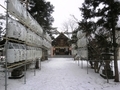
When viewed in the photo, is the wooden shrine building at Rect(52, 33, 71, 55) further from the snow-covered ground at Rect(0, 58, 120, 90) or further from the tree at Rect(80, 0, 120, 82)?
the snow-covered ground at Rect(0, 58, 120, 90)

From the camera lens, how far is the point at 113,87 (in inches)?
281

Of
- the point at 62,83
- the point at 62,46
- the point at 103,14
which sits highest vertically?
the point at 103,14

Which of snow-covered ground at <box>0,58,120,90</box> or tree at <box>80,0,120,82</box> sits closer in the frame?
snow-covered ground at <box>0,58,120,90</box>

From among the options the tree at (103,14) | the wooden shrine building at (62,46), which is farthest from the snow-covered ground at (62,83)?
the wooden shrine building at (62,46)

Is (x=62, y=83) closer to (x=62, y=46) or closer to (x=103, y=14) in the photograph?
(x=103, y=14)

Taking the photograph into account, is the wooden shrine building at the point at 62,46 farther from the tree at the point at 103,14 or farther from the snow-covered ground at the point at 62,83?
the snow-covered ground at the point at 62,83

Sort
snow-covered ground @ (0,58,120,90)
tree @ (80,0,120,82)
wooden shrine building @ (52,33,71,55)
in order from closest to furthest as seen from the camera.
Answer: snow-covered ground @ (0,58,120,90) → tree @ (80,0,120,82) → wooden shrine building @ (52,33,71,55)

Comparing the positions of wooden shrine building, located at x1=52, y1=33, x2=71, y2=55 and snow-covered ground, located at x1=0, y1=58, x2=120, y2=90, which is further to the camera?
wooden shrine building, located at x1=52, y1=33, x2=71, y2=55

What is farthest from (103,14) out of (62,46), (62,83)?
(62,46)

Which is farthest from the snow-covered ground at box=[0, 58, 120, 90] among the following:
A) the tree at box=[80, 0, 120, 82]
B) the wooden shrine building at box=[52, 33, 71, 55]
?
the wooden shrine building at box=[52, 33, 71, 55]

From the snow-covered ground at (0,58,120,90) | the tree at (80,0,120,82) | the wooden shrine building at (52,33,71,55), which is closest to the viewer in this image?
the snow-covered ground at (0,58,120,90)

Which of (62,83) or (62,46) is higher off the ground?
(62,46)

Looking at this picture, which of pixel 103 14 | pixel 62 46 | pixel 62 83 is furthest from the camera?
pixel 62 46

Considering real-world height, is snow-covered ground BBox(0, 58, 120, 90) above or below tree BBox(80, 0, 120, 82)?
below
